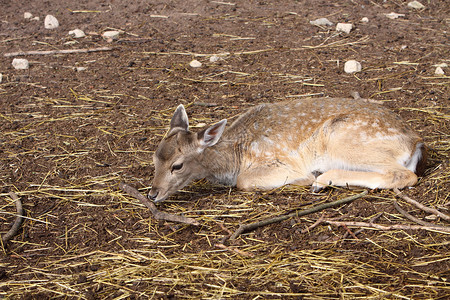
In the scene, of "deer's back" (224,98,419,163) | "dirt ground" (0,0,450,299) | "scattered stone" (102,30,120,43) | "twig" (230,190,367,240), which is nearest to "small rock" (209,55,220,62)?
"dirt ground" (0,0,450,299)

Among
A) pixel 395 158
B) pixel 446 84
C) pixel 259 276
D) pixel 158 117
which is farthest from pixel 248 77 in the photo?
pixel 259 276

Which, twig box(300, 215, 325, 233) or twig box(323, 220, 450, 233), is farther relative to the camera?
twig box(300, 215, 325, 233)

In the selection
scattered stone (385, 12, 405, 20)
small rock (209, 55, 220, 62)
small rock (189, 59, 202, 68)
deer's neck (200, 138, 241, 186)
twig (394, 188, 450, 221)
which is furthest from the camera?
scattered stone (385, 12, 405, 20)

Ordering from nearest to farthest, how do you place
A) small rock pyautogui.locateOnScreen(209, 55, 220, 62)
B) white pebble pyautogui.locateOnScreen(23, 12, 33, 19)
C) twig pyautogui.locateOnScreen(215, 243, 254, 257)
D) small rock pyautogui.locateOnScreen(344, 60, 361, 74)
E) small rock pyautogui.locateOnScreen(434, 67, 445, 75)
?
twig pyautogui.locateOnScreen(215, 243, 254, 257)
small rock pyautogui.locateOnScreen(434, 67, 445, 75)
small rock pyautogui.locateOnScreen(344, 60, 361, 74)
small rock pyautogui.locateOnScreen(209, 55, 220, 62)
white pebble pyautogui.locateOnScreen(23, 12, 33, 19)

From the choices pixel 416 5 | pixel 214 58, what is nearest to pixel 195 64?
pixel 214 58

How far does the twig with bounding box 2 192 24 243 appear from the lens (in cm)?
524

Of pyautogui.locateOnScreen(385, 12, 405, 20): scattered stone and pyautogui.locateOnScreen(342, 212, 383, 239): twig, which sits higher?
pyautogui.locateOnScreen(342, 212, 383, 239): twig

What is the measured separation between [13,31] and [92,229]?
6.95 m

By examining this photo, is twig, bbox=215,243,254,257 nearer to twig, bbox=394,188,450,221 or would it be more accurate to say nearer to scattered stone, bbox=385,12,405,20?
twig, bbox=394,188,450,221

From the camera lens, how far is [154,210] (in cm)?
551

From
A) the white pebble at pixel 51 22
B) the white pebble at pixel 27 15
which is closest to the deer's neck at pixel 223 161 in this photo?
the white pebble at pixel 51 22

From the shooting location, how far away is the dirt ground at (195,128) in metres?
4.49

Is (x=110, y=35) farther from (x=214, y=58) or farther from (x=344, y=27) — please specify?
(x=344, y=27)

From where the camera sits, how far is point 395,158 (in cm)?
579
